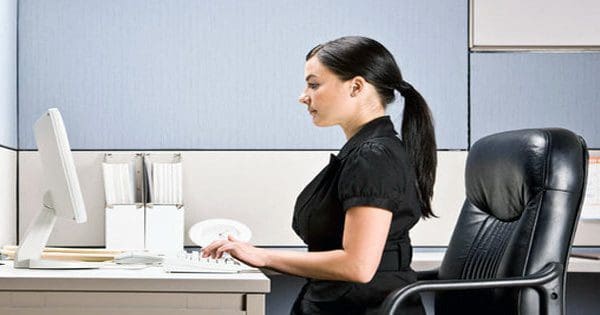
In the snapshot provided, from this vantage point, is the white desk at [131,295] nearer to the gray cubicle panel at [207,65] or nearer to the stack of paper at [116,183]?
the stack of paper at [116,183]

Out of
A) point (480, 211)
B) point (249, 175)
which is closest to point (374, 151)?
point (480, 211)

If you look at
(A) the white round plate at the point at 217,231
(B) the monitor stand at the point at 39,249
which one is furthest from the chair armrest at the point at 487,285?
(A) the white round plate at the point at 217,231

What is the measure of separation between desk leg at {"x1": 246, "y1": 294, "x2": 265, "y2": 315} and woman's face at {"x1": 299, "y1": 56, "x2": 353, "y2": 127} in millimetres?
428

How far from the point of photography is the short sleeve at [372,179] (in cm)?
163

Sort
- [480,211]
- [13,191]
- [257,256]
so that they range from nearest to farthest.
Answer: [257,256] → [480,211] → [13,191]

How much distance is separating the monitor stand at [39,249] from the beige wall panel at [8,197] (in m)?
0.78

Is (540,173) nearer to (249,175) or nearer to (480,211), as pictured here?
(480,211)

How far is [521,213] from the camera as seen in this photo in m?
1.81

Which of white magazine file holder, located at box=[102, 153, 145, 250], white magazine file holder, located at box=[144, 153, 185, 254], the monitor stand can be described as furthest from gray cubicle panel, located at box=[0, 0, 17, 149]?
the monitor stand

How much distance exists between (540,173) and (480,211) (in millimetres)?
261

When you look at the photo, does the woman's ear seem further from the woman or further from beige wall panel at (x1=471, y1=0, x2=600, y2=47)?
beige wall panel at (x1=471, y1=0, x2=600, y2=47)

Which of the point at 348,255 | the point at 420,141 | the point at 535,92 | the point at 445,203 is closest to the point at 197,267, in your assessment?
the point at 348,255

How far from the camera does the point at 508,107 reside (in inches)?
113

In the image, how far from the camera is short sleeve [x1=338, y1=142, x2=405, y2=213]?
163 centimetres
